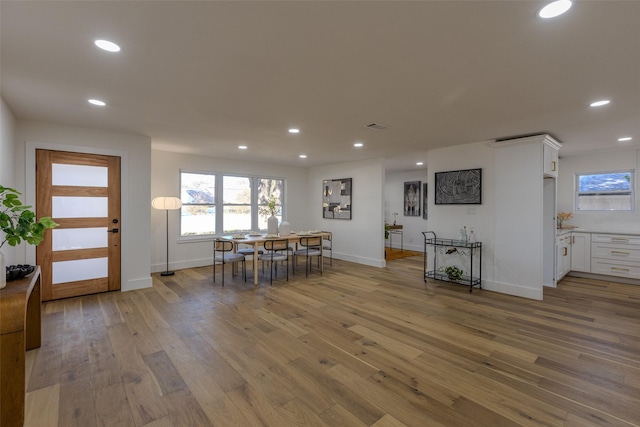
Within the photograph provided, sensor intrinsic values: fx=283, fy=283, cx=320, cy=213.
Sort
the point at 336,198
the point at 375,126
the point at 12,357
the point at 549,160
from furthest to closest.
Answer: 1. the point at 336,198
2. the point at 549,160
3. the point at 375,126
4. the point at 12,357

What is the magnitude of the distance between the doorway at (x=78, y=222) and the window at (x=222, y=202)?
1.75 m

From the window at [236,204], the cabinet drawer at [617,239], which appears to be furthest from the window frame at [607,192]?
the window at [236,204]

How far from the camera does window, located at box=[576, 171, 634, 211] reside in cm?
519

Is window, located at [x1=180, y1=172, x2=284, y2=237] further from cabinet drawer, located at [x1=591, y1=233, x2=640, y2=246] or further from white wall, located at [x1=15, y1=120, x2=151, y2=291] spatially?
cabinet drawer, located at [x1=591, y1=233, x2=640, y2=246]

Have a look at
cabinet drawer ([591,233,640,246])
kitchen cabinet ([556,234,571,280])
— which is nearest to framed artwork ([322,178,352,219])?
kitchen cabinet ([556,234,571,280])

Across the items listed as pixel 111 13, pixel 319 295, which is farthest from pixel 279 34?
pixel 319 295

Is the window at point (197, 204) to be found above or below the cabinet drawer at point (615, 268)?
above

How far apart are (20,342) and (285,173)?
6.24 meters

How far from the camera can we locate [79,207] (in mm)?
4090

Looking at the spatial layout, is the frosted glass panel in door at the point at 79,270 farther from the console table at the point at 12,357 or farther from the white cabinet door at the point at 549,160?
the white cabinet door at the point at 549,160

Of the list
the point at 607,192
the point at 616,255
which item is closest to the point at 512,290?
the point at 616,255

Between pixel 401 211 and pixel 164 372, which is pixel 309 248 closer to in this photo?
pixel 164 372

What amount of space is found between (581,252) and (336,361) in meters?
5.63

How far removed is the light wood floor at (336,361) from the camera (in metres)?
1.84
